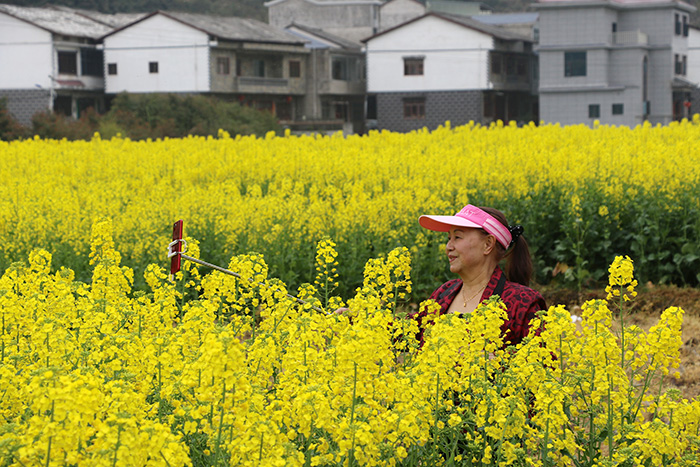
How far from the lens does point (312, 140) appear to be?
21.7m

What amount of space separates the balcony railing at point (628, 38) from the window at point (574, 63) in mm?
1816

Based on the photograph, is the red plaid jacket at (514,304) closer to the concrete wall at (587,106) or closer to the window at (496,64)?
the concrete wall at (587,106)

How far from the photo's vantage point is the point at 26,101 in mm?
50875

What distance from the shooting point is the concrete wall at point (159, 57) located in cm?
5084

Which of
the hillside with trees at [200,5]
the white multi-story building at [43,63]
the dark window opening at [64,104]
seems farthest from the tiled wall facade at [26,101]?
the hillside with trees at [200,5]

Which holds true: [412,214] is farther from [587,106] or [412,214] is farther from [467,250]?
[587,106]

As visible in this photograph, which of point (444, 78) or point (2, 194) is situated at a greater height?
point (444, 78)

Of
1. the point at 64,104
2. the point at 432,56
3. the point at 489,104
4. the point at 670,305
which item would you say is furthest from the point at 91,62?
the point at 670,305

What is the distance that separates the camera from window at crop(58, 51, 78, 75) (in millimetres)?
50875

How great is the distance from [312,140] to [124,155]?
5021mm

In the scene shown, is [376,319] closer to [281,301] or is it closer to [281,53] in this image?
[281,301]

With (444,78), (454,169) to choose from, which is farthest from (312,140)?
(444,78)

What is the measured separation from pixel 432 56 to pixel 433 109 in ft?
9.43

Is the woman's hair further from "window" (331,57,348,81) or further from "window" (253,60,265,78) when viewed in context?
"window" (331,57,348,81)
